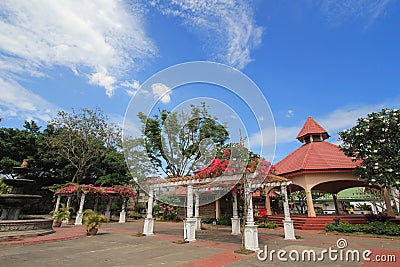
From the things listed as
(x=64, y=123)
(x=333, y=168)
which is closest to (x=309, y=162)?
(x=333, y=168)

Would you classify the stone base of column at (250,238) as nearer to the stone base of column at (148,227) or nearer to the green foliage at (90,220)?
the stone base of column at (148,227)

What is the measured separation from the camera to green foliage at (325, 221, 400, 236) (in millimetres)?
9281

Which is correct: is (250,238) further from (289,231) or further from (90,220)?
(90,220)

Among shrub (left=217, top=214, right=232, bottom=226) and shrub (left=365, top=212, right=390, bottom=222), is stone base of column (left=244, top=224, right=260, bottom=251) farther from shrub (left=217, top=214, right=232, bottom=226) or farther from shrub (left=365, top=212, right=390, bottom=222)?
shrub (left=217, top=214, right=232, bottom=226)

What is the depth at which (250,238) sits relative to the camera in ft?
21.9

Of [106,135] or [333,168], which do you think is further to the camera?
[106,135]

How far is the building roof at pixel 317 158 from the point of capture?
12727 millimetres

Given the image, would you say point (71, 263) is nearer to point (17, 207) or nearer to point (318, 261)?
point (318, 261)

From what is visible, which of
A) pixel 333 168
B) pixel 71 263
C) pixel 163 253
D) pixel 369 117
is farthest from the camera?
pixel 333 168

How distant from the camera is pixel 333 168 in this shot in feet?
40.9

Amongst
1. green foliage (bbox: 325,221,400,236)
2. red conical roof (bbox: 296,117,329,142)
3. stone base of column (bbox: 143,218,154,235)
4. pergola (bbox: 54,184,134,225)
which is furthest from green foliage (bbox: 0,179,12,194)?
red conical roof (bbox: 296,117,329,142)

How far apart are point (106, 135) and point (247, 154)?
16.8 meters

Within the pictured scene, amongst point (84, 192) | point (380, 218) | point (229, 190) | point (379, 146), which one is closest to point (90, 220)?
point (229, 190)

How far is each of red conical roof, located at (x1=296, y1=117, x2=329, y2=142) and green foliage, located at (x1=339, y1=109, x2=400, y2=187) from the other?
18.9ft
